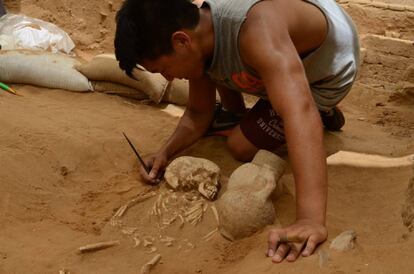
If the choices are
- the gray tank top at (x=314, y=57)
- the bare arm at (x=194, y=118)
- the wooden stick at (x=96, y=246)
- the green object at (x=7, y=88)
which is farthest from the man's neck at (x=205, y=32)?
the green object at (x=7, y=88)

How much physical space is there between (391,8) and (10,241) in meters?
3.44

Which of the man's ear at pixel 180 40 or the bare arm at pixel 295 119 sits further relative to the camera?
the man's ear at pixel 180 40

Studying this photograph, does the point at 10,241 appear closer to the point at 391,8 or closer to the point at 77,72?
the point at 77,72

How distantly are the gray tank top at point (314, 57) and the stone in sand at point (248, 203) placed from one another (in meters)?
0.47

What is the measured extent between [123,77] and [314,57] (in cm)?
162

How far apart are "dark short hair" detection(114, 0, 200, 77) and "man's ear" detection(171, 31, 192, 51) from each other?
0.6 inches

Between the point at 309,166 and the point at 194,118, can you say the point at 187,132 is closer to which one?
the point at 194,118

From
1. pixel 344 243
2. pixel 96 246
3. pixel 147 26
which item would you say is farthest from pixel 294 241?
pixel 147 26

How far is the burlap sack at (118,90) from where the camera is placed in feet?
12.0

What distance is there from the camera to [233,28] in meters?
2.09

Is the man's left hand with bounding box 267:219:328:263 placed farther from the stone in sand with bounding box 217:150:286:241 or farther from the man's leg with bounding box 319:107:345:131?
the man's leg with bounding box 319:107:345:131

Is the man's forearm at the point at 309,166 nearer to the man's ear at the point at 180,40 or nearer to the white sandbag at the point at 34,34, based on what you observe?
the man's ear at the point at 180,40

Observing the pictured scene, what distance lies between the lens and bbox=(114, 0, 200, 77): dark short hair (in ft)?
6.60

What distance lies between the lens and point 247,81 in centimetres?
236
